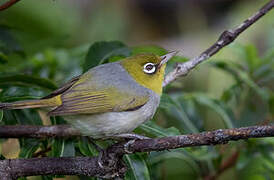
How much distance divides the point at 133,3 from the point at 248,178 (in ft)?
15.2

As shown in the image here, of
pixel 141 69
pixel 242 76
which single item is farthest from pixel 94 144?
pixel 242 76

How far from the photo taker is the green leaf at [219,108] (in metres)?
3.32

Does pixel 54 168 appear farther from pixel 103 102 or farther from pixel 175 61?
pixel 175 61

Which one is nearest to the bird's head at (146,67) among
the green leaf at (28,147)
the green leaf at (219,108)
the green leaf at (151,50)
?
the green leaf at (151,50)

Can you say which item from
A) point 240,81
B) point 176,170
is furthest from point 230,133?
point 176,170

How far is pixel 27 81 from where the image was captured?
2.88m

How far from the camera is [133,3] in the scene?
771cm

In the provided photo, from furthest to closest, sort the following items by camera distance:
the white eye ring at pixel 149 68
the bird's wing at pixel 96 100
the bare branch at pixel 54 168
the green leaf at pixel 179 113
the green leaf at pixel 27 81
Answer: the white eye ring at pixel 149 68
the green leaf at pixel 179 113
the green leaf at pixel 27 81
the bird's wing at pixel 96 100
the bare branch at pixel 54 168

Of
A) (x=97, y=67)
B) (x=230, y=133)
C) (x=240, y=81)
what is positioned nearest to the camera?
(x=230, y=133)

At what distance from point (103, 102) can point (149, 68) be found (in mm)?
571

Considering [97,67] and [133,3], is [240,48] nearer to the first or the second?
[97,67]

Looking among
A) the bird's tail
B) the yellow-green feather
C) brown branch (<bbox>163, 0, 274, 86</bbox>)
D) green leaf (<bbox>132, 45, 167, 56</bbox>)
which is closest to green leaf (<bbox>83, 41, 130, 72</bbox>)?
the yellow-green feather

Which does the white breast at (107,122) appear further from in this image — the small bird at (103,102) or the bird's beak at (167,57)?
the bird's beak at (167,57)

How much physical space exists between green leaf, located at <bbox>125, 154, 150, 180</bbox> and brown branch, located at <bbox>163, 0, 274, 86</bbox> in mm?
702
